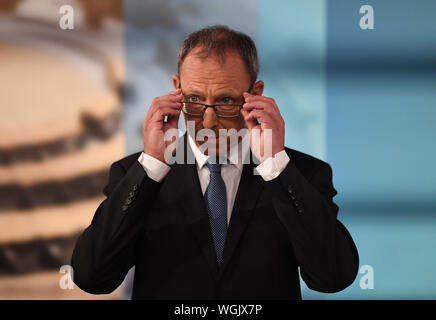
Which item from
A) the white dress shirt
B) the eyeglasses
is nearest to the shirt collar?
the white dress shirt

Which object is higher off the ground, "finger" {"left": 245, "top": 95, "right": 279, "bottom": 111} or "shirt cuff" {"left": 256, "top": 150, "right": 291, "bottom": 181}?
"finger" {"left": 245, "top": 95, "right": 279, "bottom": 111}

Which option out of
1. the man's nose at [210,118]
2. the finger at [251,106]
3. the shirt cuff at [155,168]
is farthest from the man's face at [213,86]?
the shirt cuff at [155,168]

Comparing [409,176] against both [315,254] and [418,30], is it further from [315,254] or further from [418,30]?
[315,254]

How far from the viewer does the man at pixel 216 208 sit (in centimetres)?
153

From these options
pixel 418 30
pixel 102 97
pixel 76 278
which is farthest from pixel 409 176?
pixel 76 278

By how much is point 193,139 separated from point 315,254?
57 centimetres

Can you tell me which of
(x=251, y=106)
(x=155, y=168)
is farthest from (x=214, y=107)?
(x=155, y=168)

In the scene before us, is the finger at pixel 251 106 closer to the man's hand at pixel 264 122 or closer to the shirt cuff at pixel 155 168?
the man's hand at pixel 264 122

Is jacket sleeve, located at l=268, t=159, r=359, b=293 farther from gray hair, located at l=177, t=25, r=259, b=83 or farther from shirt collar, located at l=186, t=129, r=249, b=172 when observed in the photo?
gray hair, located at l=177, t=25, r=259, b=83

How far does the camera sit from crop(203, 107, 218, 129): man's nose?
66.6 inches

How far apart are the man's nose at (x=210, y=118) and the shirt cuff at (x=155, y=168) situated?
0.22 meters

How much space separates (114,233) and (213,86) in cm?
58

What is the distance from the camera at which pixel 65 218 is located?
270 centimetres

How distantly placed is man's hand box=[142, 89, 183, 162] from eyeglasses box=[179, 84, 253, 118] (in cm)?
9
